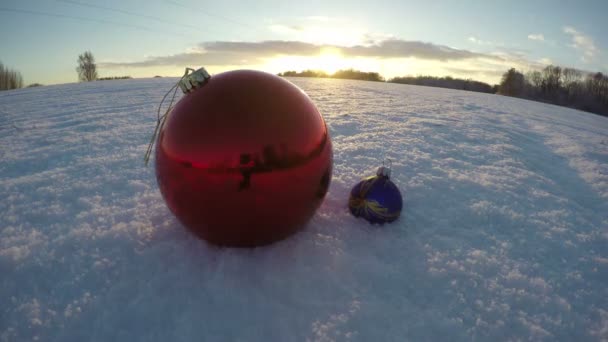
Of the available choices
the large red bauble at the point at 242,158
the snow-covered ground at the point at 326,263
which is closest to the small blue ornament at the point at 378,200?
the snow-covered ground at the point at 326,263

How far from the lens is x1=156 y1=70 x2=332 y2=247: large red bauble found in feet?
5.95

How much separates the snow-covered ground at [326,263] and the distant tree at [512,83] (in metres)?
38.8

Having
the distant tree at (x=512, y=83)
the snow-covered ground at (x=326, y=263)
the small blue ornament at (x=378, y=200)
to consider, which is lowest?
the snow-covered ground at (x=326, y=263)

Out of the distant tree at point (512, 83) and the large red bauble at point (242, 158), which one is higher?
the distant tree at point (512, 83)

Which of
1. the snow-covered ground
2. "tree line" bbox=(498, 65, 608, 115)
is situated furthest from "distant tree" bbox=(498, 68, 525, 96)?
the snow-covered ground

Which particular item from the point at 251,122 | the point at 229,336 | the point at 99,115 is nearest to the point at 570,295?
the point at 229,336

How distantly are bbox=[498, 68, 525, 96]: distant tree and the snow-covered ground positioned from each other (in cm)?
3880

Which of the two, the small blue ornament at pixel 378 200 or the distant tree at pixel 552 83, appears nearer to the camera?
the small blue ornament at pixel 378 200

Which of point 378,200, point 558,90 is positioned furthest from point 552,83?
point 378,200

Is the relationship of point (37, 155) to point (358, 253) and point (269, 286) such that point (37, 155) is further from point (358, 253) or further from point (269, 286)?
point (358, 253)

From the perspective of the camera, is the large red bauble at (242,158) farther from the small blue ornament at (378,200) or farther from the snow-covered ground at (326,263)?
the small blue ornament at (378,200)

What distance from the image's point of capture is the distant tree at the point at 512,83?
1437 inches

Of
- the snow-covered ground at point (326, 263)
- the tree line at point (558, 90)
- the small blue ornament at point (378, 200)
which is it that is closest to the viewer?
the snow-covered ground at point (326, 263)

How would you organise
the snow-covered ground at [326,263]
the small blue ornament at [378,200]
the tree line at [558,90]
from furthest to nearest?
the tree line at [558,90] → the small blue ornament at [378,200] → the snow-covered ground at [326,263]
